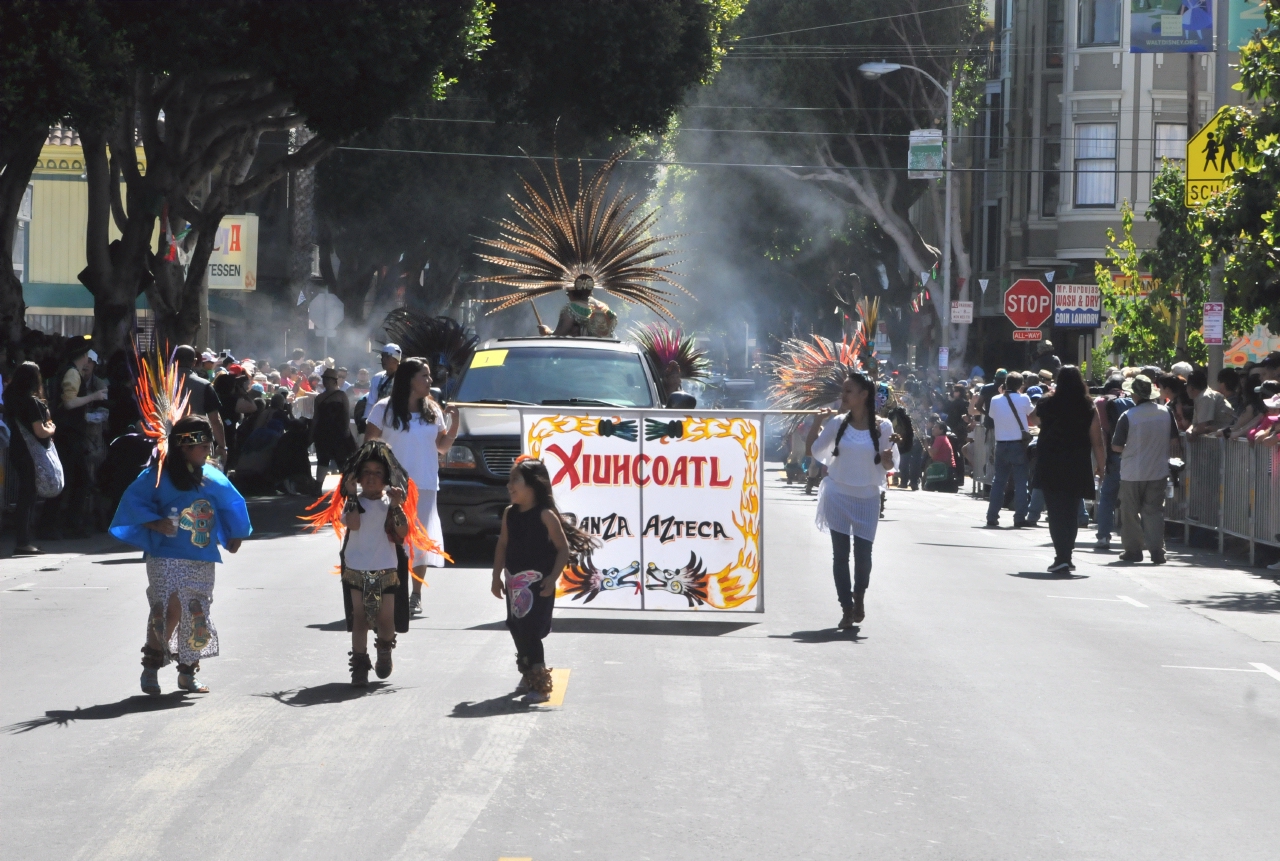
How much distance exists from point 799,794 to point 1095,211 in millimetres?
37769

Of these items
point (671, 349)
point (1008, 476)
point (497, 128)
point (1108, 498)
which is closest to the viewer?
point (1108, 498)

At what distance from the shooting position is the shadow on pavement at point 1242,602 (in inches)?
537

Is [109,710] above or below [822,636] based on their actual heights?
below

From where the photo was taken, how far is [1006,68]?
49062 mm

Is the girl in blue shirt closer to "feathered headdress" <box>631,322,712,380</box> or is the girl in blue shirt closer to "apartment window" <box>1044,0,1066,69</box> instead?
"feathered headdress" <box>631,322,712,380</box>

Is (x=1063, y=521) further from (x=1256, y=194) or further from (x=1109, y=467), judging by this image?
(x=1256, y=194)

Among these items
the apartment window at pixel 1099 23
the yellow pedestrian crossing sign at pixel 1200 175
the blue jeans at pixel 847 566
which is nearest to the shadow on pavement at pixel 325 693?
the blue jeans at pixel 847 566

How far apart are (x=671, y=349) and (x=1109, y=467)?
5.02 metres

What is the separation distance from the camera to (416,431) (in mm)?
11375

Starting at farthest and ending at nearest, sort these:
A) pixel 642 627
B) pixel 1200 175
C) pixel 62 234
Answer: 1. pixel 62 234
2. pixel 1200 175
3. pixel 642 627

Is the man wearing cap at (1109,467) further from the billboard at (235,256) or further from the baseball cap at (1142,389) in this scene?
the billboard at (235,256)

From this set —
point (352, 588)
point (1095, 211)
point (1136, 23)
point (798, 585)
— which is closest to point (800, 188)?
point (1095, 211)

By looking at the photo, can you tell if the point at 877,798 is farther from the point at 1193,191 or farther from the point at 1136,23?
the point at 1136,23

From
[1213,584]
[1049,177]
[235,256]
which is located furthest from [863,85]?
[1213,584]
